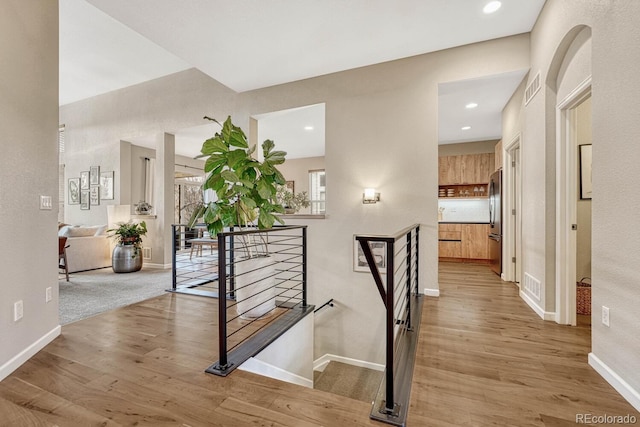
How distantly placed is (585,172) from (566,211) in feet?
3.17

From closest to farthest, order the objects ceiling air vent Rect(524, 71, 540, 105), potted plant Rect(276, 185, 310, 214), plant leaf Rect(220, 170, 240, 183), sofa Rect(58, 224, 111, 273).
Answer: plant leaf Rect(220, 170, 240, 183), ceiling air vent Rect(524, 71, 540, 105), potted plant Rect(276, 185, 310, 214), sofa Rect(58, 224, 111, 273)

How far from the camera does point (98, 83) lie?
584 centimetres

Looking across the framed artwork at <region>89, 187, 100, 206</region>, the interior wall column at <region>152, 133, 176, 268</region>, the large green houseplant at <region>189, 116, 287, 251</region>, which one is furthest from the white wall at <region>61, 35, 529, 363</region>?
the framed artwork at <region>89, 187, 100, 206</region>

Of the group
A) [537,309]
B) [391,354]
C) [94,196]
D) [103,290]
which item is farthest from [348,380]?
[94,196]

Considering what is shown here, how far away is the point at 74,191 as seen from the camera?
21.6ft

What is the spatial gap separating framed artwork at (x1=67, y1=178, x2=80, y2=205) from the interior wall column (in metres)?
2.28

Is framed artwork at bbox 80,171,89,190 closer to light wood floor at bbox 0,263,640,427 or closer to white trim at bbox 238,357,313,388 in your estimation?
light wood floor at bbox 0,263,640,427

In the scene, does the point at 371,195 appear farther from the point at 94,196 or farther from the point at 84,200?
the point at 84,200

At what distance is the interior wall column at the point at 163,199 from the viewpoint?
5.75 meters

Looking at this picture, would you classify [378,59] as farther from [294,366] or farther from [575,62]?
[294,366]

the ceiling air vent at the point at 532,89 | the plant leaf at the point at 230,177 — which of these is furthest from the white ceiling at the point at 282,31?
the plant leaf at the point at 230,177

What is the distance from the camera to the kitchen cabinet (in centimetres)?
599

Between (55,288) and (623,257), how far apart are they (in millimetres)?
4072

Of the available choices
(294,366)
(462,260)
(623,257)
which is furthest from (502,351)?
(462,260)
